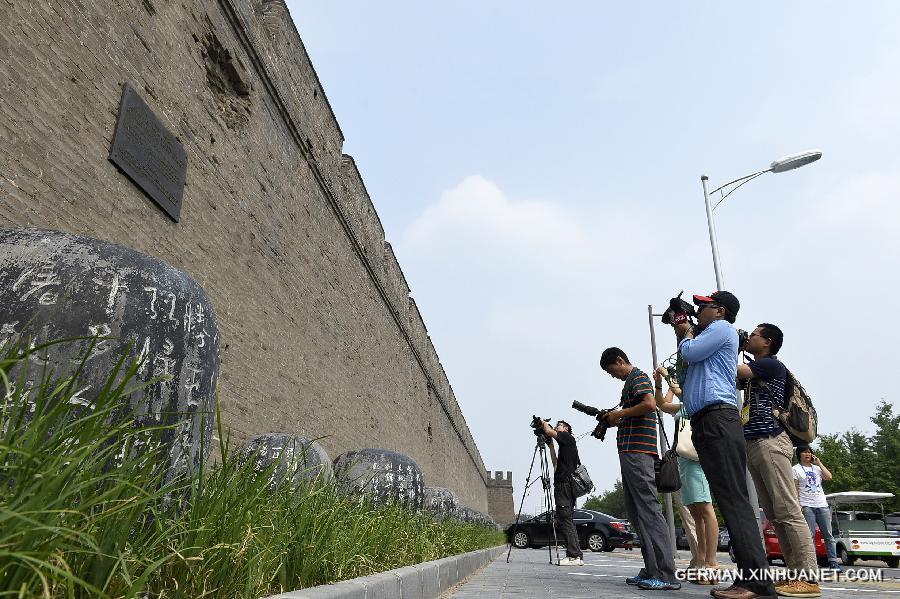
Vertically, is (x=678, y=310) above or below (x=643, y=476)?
above

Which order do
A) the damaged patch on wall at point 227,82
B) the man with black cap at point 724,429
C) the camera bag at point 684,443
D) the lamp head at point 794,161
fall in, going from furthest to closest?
the lamp head at point 794,161 → the damaged patch on wall at point 227,82 → the camera bag at point 684,443 → the man with black cap at point 724,429

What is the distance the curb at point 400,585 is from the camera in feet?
7.31

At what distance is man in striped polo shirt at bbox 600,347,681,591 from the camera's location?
4820 mm

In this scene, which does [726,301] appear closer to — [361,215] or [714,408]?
[714,408]

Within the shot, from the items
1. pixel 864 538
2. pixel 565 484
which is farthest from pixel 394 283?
pixel 864 538

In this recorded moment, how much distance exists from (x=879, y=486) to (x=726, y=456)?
42.9 m

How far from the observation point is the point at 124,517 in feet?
5.70

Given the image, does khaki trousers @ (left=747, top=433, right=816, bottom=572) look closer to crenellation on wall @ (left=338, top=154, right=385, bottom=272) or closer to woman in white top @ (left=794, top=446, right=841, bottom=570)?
woman in white top @ (left=794, top=446, right=841, bottom=570)

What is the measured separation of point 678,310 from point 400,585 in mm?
2889

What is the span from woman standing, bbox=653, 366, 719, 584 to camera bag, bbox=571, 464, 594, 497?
2.54 metres

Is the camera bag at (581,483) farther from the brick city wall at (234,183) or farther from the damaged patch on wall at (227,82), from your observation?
the damaged patch on wall at (227,82)

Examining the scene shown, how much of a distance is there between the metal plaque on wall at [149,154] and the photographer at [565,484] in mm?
5586

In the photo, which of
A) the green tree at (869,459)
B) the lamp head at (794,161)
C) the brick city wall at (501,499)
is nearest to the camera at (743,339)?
the lamp head at (794,161)

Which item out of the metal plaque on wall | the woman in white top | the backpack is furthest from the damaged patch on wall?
the woman in white top
